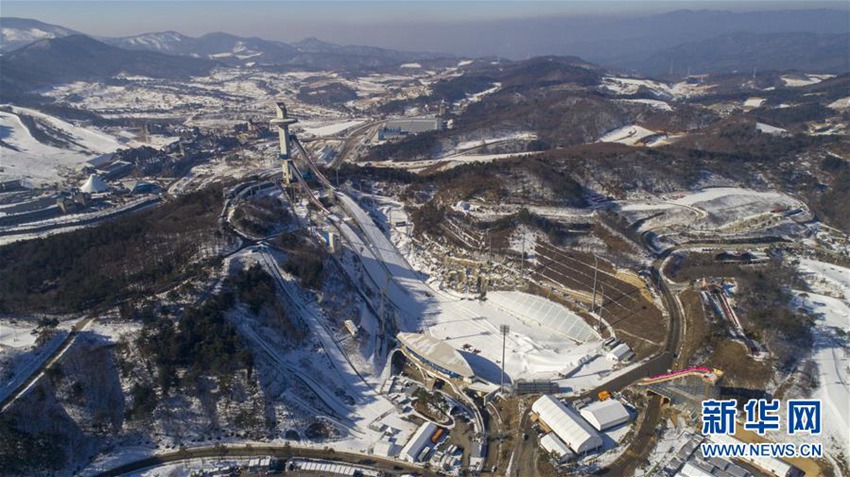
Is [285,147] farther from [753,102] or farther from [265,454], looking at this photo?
[753,102]

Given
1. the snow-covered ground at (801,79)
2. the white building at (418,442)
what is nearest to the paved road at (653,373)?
the white building at (418,442)

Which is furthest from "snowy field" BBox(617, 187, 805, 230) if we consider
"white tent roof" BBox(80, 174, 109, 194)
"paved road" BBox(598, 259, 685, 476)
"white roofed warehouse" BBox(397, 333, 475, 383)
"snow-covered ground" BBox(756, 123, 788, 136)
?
"white tent roof" BBox(80, 174, 109, 194)

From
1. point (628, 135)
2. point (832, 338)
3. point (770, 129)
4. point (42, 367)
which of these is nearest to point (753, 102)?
point (770, 129)

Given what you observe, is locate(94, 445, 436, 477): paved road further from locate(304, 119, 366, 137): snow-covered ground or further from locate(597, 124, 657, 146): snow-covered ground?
locate(304, 119, 366, 137): snow-covered ground

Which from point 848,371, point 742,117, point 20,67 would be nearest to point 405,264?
point 848,371

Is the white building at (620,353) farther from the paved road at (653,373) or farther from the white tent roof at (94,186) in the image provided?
the white tent roof at (94,186)

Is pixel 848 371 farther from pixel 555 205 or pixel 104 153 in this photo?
pixel 104 153
